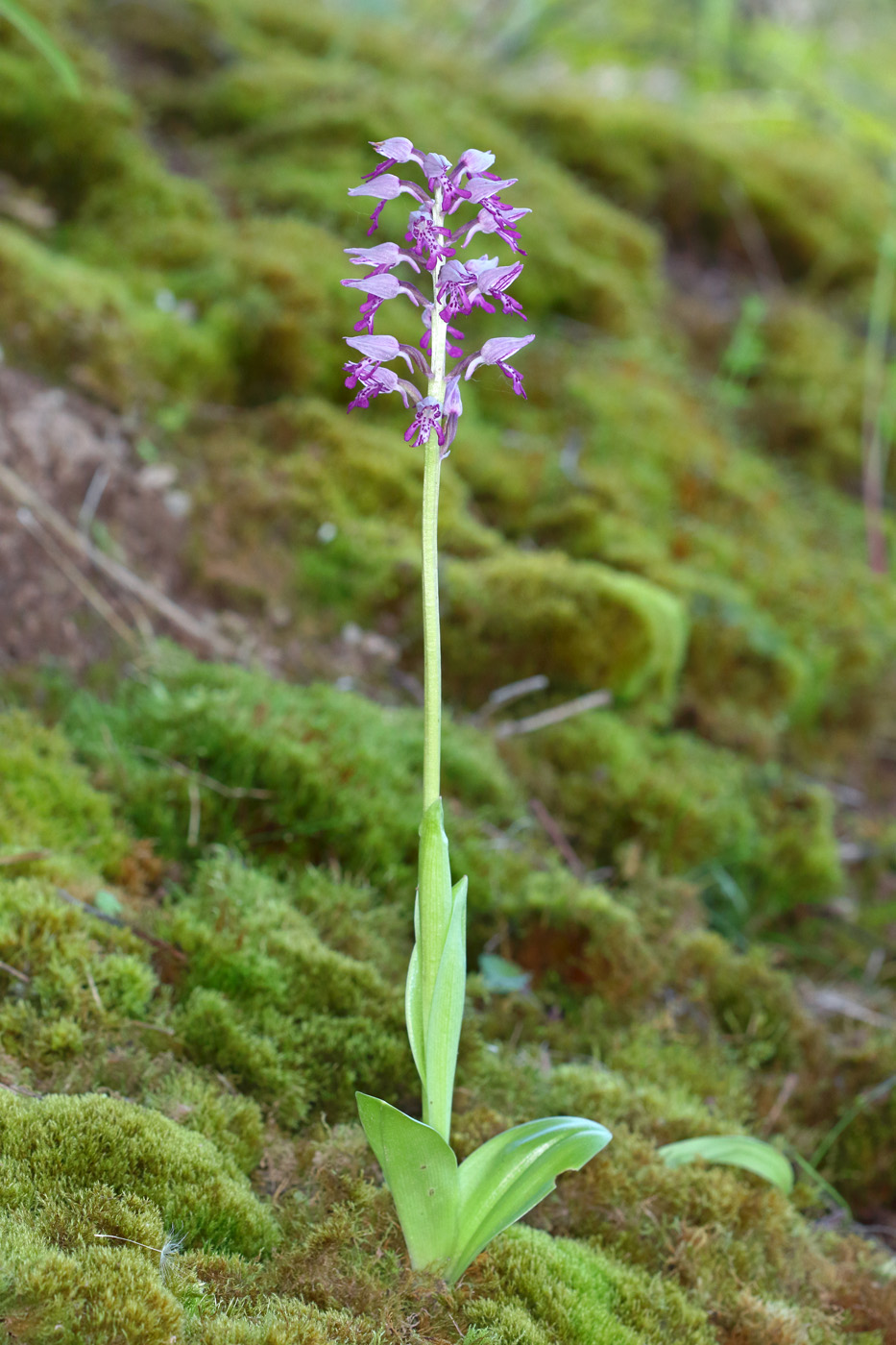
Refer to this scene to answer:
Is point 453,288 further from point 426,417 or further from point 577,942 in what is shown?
point 577,942

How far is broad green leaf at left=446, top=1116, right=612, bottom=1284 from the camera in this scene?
2.11m

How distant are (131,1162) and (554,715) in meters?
2.83

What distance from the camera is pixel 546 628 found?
4598 mm

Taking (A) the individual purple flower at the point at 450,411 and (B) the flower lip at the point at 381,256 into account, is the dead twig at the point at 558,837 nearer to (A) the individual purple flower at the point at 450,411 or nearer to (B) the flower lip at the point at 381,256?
(A) the individual purple flower at the point at 450,411

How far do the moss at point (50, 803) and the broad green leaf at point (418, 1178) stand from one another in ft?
4.30

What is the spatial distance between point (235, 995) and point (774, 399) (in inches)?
242

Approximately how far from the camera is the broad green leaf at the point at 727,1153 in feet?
8.59

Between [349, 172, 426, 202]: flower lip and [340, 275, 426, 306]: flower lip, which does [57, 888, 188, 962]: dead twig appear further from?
[349, 172, 426, 202]: flower lip

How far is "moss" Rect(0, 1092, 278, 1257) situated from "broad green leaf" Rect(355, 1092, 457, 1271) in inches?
11.9

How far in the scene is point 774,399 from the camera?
728 centimetres

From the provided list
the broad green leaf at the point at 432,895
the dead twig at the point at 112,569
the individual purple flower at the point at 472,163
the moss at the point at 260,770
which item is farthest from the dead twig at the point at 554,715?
the individual purple flower at the point at 472,163

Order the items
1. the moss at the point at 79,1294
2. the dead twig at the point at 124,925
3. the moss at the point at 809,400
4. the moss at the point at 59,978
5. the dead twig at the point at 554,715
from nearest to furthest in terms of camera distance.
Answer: the moss at the point at 79,1294 < the moss at the point at 59,978 < the dead twig at the point at 124,925 < the dead twig at the point at 554,715 < the moss at the point at 809,400

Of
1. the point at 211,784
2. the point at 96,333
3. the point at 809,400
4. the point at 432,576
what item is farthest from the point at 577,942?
the point at 809,400

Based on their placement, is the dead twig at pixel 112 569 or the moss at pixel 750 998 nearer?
the moss at pixel 750 998
